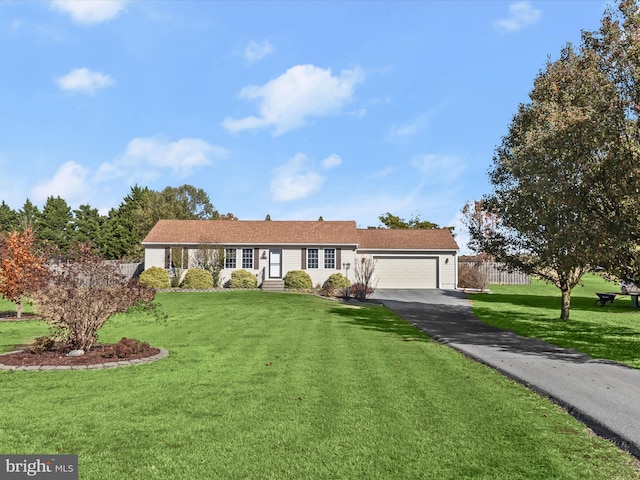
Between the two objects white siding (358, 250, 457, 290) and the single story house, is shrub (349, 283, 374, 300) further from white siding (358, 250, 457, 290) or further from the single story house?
white siding (358, 250, 457, 290)

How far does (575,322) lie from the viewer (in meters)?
19.8

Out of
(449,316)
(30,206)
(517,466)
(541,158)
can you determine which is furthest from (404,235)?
(30,206)

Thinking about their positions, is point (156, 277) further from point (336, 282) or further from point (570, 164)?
point (570, 164)

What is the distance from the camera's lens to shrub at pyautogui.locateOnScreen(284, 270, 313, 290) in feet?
105

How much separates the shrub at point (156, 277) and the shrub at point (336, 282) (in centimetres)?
A: 1044

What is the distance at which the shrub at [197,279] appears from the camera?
31.8 metres

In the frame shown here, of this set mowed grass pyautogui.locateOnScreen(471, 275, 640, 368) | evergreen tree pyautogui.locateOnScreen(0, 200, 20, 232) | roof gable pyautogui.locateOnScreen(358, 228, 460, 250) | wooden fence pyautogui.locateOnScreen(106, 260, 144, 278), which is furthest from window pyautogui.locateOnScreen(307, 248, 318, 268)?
evergreen tree pyautogui.locateOnScreen(0, 200, 20, 232)

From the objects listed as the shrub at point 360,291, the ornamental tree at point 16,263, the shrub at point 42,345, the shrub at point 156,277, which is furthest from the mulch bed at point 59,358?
the shrub at point 156,277

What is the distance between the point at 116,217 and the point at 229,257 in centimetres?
2897

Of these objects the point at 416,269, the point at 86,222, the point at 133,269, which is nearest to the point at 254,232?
the point at 133,269

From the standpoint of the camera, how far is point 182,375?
8.86 m

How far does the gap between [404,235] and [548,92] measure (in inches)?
802

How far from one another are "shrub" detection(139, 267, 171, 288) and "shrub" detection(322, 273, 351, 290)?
411 inches

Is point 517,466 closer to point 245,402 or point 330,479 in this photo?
point 330,479
